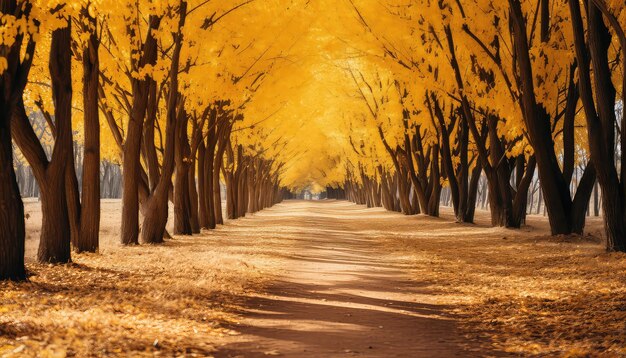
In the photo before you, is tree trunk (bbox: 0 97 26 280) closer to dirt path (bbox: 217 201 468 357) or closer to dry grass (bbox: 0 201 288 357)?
dry grass (bbox: 0 201 288 357)

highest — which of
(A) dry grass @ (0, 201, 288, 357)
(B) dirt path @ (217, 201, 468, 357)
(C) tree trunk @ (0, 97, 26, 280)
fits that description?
(C) tree trunk @ (0, 97, 26, 280)

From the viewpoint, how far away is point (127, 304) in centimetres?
807

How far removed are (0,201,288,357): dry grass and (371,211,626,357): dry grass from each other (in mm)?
2925

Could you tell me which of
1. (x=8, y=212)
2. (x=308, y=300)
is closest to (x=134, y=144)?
(x=8, y=212)

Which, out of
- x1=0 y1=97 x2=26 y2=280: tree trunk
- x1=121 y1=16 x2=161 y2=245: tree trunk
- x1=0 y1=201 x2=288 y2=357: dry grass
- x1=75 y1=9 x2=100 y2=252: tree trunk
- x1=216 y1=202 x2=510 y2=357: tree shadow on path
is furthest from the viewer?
x1=121 y1=16 x2=161 y2=245: tree trunk

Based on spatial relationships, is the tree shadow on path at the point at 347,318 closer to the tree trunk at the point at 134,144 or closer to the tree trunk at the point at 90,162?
the tree trunk at the point at 90,162

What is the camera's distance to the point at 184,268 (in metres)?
12.2

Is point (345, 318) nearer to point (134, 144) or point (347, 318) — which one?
point (347, 318)

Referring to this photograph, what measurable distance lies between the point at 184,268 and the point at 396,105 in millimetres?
19002

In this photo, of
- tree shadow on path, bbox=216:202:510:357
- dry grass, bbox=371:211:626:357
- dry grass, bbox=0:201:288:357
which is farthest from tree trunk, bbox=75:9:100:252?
dry grass, bbox=371:211:626:357

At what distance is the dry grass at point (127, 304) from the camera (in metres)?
6.08

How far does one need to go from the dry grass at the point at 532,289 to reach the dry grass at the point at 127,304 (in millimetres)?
2925

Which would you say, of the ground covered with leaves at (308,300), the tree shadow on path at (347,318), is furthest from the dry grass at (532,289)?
the tree shadow on path at (347,318)

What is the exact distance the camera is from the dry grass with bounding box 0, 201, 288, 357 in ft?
20.0
